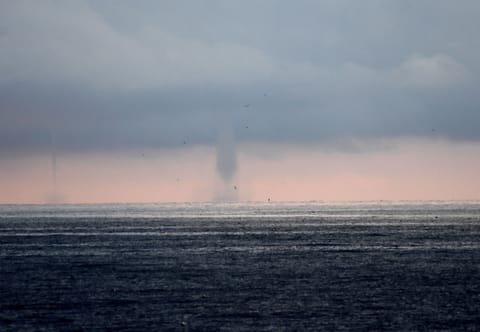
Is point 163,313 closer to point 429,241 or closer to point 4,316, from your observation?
point 4,316

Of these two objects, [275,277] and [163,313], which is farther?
[275,277]

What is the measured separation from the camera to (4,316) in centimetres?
3581

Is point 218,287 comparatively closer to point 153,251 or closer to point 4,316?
point 4,316

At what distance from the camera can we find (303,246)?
81938 mm

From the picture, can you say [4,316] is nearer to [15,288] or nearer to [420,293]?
[15,288]

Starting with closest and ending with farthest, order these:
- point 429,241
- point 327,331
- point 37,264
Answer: point 327,331, point 37,264, point 429,241

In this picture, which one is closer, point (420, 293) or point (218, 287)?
point (420, 293)

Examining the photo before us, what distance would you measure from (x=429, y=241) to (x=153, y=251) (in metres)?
28.4

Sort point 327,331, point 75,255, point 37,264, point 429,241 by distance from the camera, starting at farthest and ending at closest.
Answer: point 429,241, point 75,255, point 37,264, point 327,331

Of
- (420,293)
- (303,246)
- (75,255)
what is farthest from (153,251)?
(420,293)

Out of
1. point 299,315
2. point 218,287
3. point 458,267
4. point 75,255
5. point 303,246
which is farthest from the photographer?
point 303,246

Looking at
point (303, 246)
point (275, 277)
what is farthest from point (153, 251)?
point (275, 277)

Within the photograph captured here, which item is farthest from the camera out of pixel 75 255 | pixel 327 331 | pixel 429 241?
pixel 429 241

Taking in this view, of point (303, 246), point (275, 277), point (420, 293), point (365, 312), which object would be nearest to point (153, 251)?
point (303, 246)
